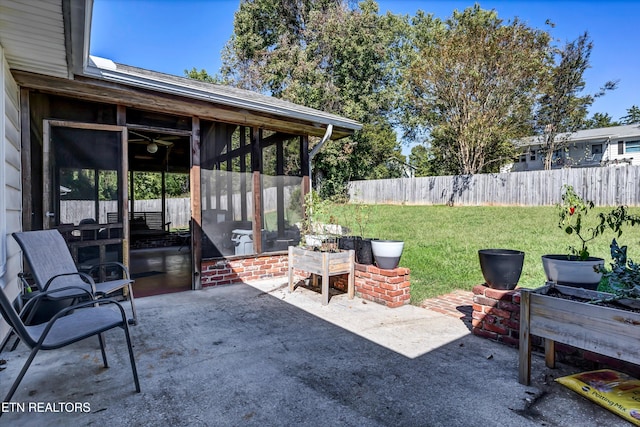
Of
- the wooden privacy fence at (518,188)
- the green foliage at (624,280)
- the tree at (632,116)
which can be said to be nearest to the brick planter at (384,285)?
the green foliage at (624,280)

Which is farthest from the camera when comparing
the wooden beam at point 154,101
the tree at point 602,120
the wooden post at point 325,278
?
the tree at point 602,120

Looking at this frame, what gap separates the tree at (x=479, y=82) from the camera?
13.1 meters

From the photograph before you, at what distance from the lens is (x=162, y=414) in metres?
1.84

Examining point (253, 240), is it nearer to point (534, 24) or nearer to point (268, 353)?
point (268, 353)

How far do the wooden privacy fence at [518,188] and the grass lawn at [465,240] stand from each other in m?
1.86

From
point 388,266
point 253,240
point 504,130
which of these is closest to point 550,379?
point 388,266

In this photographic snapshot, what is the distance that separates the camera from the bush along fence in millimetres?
2389

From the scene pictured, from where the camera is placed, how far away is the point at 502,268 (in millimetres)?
2711

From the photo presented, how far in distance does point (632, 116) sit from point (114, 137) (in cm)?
5339

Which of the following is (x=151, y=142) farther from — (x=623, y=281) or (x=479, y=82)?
(x=479, y=82)

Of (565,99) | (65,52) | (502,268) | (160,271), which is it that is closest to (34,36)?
(65,52)

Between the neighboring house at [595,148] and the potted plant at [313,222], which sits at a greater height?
the neighboring house at [595,148]

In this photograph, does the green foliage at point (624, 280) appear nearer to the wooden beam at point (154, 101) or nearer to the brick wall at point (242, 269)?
the brick wall at point (242, 269)

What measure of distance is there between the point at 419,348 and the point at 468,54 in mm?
13670
